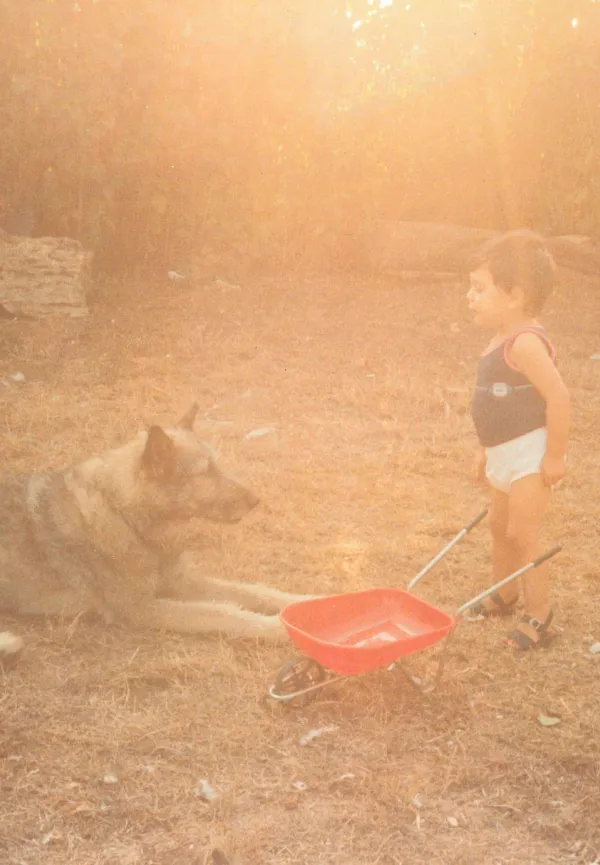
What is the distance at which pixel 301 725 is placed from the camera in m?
3.63

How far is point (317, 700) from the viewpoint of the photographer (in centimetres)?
377

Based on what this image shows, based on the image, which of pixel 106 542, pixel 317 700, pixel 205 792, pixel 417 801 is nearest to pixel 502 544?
pixel 317 700

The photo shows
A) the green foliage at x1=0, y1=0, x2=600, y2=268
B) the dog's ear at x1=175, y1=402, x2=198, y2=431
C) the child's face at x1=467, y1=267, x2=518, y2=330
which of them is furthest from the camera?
the green foliage at x1=0, y1=0, x2=600, y2=268

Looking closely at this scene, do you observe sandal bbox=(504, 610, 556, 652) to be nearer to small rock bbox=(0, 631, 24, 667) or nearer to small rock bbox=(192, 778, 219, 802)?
small rock bbox=(192, 778, 219, 802)

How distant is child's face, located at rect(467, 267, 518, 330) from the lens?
4188mm

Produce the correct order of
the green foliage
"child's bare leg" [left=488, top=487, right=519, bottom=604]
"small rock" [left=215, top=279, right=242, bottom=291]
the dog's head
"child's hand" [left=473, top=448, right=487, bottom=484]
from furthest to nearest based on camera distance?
"small rock" [left=215, top=279, right=242, bottom=291] → the green foliage → "child's hand" [left=473, top=448, right=487, bottom=484] → "child's bare leg" [left=488, top=487, right=519, bottom=604] → the dog's head

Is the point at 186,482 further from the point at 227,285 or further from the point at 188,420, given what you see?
the point at 227,285

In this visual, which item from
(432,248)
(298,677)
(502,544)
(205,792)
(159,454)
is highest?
(432,248)

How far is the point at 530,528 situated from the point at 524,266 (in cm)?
112

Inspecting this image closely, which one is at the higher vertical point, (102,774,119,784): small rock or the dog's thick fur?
the dog's thick fur

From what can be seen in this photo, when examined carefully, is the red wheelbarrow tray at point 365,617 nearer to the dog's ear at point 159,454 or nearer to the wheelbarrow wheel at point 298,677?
the wheelbarrow wheel at point 298,677

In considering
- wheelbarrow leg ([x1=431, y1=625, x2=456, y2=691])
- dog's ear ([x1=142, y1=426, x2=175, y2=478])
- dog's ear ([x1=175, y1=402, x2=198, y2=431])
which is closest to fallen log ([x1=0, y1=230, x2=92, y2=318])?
dog's ear ([x1=175, y1=402, x2=198, y2=431])

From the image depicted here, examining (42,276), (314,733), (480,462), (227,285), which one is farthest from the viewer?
(227,285)

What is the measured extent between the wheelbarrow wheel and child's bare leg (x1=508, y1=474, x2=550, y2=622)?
1009mm
